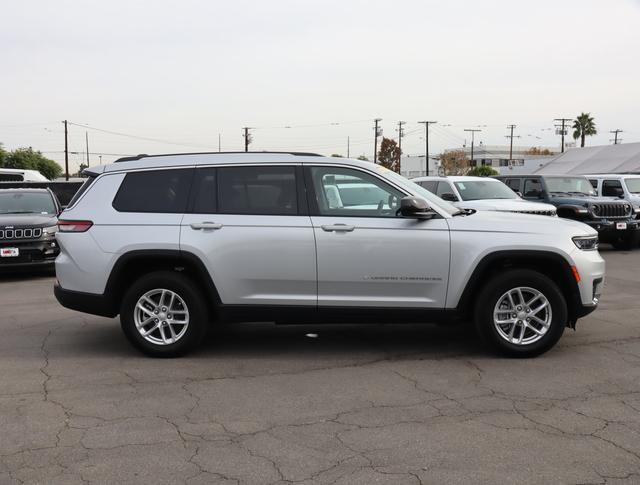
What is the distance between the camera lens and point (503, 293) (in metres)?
5.80

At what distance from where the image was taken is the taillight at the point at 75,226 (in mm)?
6066

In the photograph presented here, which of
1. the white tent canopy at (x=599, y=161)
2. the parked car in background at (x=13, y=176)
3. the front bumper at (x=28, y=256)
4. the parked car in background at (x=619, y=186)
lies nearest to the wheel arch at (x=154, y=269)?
the front bumper at (x=28, y=256)

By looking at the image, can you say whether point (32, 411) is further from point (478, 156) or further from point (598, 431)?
point (478, 156)

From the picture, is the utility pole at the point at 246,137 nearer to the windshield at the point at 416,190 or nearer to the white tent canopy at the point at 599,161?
the white tent canopy at the point at 599,161

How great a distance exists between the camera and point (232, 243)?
5.88m

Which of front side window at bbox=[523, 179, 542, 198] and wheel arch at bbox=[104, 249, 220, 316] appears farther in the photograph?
front side window at bbox=[523, 179, 542, 198]

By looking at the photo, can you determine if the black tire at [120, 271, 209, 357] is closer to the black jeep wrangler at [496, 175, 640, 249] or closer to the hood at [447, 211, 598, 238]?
the hood at [447, 211, 598, 238]

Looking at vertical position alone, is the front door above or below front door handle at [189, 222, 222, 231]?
below

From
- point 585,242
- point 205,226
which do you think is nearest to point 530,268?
point 585,242

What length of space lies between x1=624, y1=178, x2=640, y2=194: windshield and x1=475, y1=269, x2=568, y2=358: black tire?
39.8 feet

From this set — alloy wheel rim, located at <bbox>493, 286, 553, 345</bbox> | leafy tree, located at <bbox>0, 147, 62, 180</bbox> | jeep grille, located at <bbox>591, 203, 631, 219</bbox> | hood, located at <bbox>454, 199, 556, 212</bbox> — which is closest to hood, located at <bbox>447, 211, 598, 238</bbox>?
alloy wheel rim, located at <bbox>493, 286, 553, 345</bbox>

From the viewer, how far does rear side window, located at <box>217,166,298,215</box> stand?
19.6ft

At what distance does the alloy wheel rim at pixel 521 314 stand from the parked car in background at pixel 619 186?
11694mm

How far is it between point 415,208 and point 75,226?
312 cm
